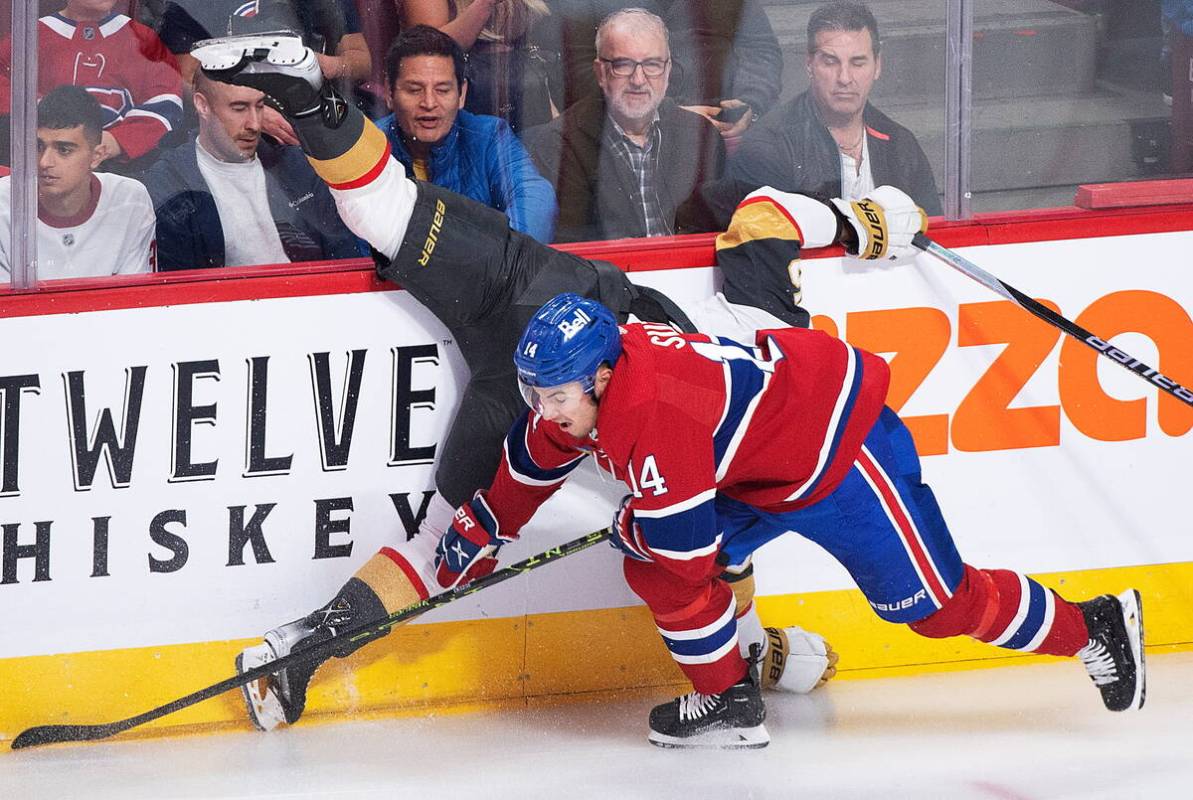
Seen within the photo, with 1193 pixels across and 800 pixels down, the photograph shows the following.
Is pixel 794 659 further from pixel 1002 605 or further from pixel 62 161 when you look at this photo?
pixel 62 161

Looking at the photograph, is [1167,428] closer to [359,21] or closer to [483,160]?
[483,160]

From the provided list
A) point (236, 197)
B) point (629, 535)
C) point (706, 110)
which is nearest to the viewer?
point (629, 535)

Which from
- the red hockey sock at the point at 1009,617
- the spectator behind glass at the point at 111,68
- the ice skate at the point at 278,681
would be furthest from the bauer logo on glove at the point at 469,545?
the spectator behind glass at the point at 111,68

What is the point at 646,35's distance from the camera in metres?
2.82

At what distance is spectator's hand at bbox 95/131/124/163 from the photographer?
272cm

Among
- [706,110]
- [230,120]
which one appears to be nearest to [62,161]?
[230,120]

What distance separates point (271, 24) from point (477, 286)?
63cm

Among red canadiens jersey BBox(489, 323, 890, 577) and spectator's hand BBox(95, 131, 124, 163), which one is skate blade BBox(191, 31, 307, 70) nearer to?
spectator's hand BBox(95, 131, 124, 163)

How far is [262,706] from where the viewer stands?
9.37 feet

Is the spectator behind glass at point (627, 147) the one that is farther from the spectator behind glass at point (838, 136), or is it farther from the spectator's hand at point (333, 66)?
the spectator's hand at point (333, 66)

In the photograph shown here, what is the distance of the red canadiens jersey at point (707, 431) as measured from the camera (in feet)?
7.58

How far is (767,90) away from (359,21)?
830 mm

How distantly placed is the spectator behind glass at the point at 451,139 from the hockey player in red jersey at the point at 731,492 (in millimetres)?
488

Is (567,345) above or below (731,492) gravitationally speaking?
above
